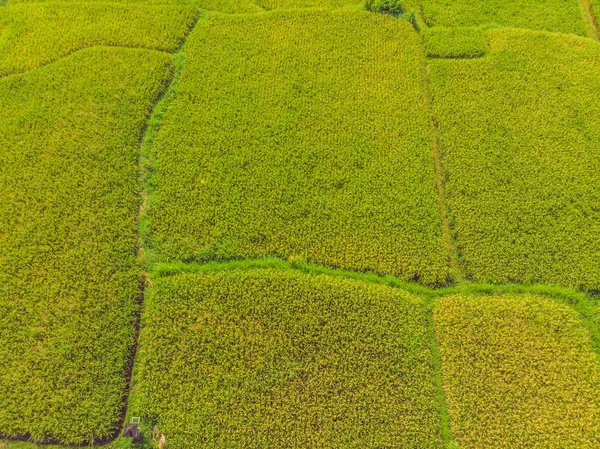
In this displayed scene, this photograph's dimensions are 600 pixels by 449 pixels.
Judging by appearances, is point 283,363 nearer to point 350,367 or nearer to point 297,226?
point 350,367

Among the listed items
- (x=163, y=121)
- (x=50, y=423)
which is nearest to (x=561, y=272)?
(x=163, y=121)

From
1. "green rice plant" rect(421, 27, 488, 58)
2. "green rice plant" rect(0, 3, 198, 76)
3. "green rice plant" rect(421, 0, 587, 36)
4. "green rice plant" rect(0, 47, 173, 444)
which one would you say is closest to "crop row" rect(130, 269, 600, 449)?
"green rice plant" rect(0, 47, 173, 444)

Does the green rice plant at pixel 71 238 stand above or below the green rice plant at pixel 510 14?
below

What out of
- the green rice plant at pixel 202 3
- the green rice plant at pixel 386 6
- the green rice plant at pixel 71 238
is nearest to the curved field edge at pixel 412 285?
the green rice plant at pixel 71 238

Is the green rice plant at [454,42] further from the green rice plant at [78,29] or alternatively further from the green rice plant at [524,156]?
the green rice plant at [78,29]

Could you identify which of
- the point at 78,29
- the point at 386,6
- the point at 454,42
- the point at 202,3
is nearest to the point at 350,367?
the point at 454,42

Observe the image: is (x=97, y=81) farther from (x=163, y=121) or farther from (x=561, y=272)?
(x=561, y=272)
